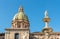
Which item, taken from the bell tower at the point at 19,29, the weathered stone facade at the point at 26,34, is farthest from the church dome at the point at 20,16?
the weathered stone facade at the point at 26,34

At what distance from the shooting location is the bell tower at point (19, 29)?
80.5 meters

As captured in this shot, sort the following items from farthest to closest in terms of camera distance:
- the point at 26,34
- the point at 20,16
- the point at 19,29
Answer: the point at 20,16 → the point at 19,29 → the point at 26,34

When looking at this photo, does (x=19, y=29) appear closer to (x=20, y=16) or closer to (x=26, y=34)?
(x=26, y=34)

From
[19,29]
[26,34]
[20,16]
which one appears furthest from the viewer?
[20,16]

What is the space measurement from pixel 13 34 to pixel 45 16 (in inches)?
528

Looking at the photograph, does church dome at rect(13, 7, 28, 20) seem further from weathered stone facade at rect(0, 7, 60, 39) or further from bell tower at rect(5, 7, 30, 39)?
weathered stone facade at rect(0, 7, 60, 39)

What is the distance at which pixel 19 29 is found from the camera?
81250 millimetres

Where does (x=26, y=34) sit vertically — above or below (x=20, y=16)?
below

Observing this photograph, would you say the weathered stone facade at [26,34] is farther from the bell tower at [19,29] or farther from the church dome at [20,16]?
the church dome at [20,16]

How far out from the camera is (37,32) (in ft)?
278

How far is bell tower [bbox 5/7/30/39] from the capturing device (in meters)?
80.5

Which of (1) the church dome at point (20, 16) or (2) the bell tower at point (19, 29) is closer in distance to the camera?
(2) the bell tower at point (19, 29)

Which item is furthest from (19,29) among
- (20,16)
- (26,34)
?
(20,16)

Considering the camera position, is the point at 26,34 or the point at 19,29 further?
the point at 19,29
